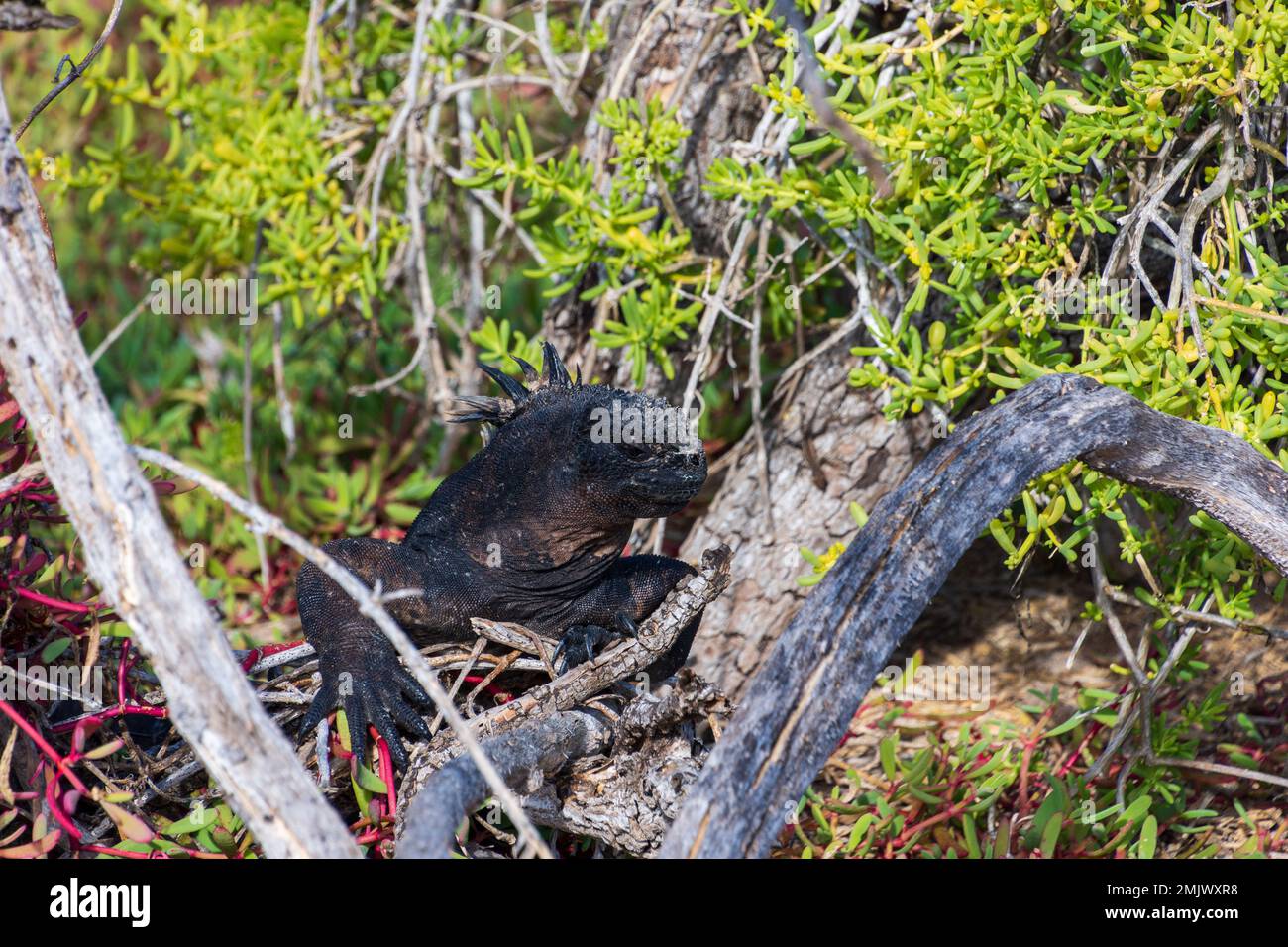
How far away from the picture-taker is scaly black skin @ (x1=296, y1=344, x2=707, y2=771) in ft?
10.8

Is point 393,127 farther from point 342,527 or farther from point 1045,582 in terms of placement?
point 1045,582

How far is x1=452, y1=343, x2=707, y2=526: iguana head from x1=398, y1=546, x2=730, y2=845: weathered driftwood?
0.65 feet

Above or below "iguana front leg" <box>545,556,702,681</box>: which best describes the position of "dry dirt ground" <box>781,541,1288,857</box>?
below

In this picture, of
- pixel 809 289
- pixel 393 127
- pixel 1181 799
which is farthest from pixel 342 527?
pixel 1181 799

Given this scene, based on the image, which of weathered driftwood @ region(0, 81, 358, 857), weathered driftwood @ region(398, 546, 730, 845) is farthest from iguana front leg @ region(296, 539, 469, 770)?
weathered driftwood @ region(0, 81, 358, 857)

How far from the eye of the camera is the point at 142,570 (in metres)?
2.29

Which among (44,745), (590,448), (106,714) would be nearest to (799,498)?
(590,448)

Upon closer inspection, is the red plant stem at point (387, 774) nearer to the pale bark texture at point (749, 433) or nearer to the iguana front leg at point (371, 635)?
the iguana front leg at point (371, 635)

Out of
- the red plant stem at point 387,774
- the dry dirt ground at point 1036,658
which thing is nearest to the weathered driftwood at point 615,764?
the red plant stem at point 387,774

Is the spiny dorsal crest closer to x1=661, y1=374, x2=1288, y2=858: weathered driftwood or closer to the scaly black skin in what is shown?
the scaly black skin
